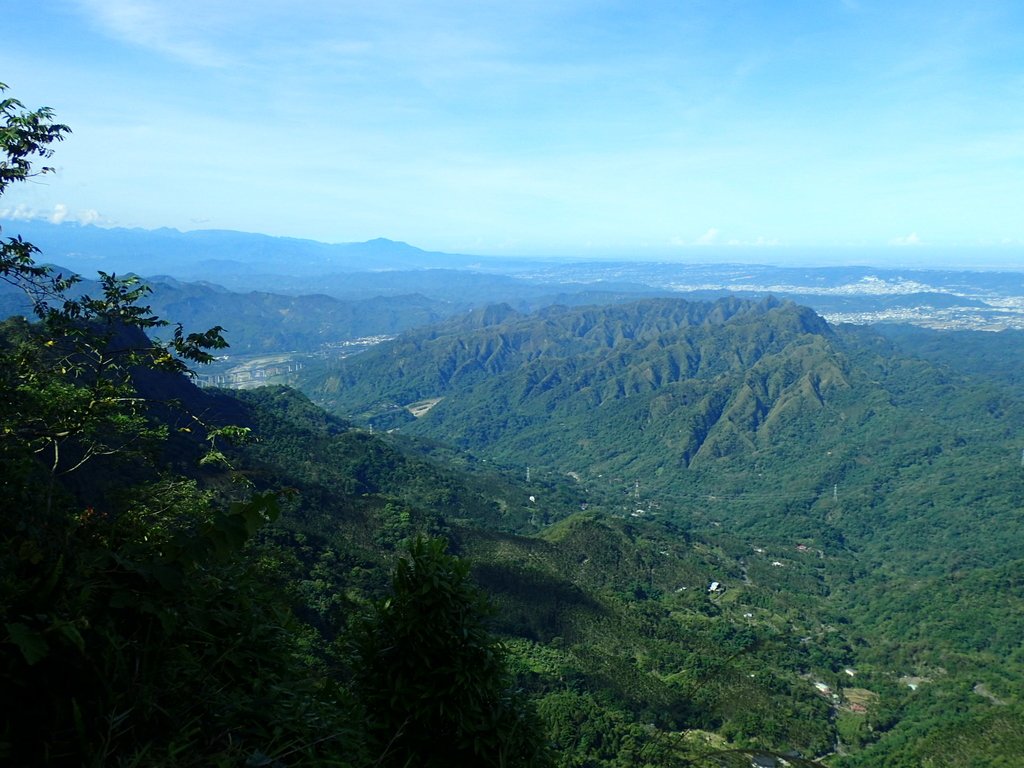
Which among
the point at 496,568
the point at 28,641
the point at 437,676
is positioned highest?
the point at 28,641

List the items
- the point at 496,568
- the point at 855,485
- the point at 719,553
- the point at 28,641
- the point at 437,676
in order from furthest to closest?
the point at 855,485, the point at 719,553, the point at 496,568, the point at 437,676, the point at 28,641

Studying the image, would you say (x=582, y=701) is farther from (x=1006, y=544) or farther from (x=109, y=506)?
(x=1006, y=544)

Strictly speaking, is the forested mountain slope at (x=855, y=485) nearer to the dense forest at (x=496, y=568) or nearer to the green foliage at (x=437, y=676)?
the dense forest at (x=496, y=568)

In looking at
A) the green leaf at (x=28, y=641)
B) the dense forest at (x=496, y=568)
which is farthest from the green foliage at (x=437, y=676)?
the green leaf at (x=28, y=641)

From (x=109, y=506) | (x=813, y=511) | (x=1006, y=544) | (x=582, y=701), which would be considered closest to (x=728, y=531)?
(x=813, y=511)

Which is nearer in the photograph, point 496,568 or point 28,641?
point 28,641

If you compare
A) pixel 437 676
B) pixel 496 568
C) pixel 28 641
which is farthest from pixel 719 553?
pixel 28 641

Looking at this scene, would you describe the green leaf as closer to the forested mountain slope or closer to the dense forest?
the dense forest

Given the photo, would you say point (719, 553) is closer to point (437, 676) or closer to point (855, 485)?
point (855, 485)

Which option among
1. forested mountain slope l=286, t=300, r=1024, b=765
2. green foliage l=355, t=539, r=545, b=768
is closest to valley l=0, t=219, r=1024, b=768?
green foliage l=355, t=539, r=545, b=768
